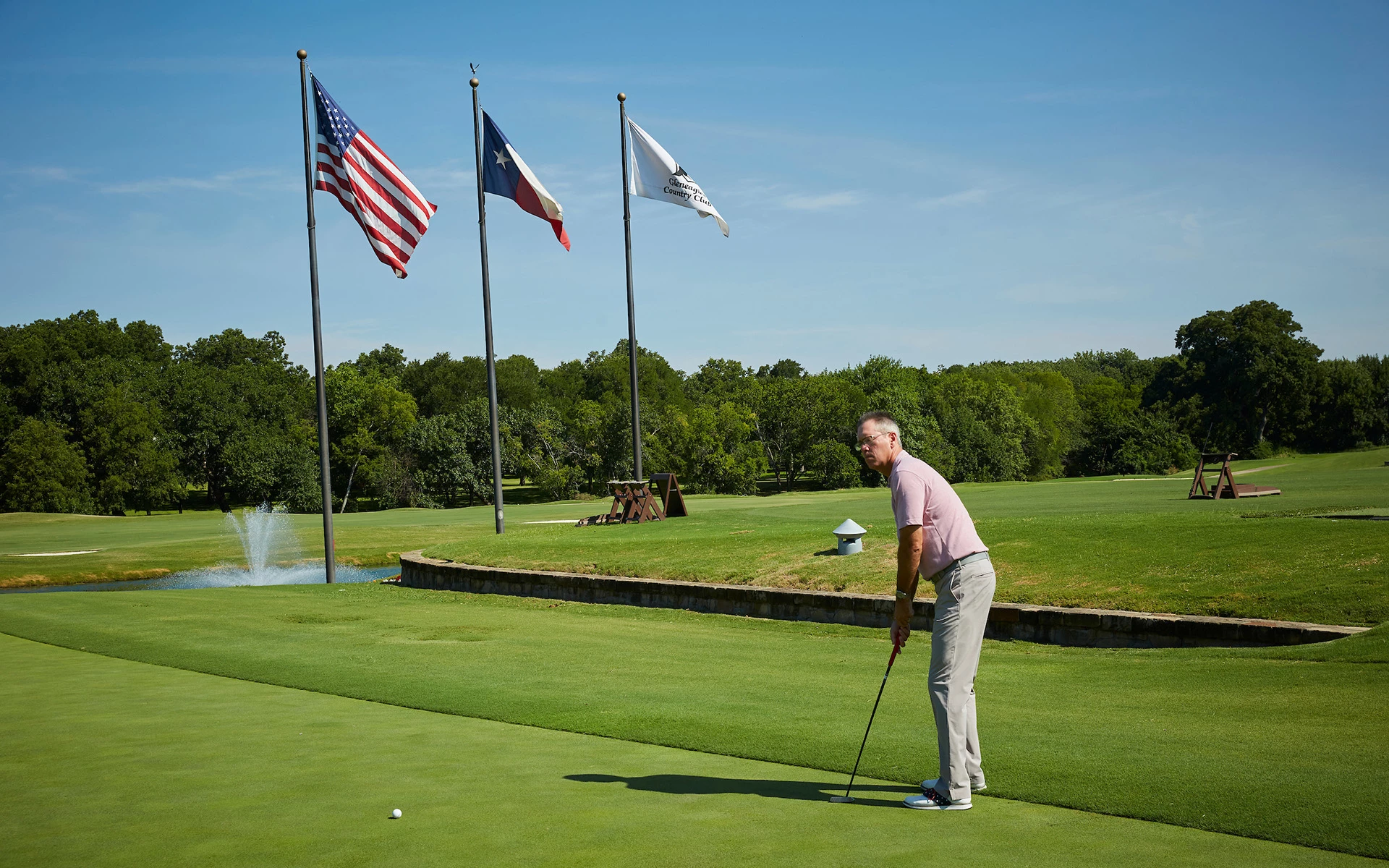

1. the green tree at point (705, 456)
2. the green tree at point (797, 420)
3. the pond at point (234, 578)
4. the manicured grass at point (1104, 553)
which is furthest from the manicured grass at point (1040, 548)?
the green tree at point (797, 420)

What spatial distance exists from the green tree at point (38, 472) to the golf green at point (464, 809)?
2609 inches

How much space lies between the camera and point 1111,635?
12.8 meters

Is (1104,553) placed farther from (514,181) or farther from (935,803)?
(514,181)

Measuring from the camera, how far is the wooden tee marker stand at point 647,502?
27.3 meters

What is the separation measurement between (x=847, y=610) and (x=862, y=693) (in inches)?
260

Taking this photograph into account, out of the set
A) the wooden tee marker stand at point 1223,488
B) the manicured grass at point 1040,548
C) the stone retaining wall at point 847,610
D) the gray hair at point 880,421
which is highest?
the gray hair at point 880,421

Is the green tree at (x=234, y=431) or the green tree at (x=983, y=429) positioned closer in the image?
the green tree at (x=234, y=431)

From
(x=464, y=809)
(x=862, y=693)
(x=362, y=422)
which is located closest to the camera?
→ (x=464, y=809)

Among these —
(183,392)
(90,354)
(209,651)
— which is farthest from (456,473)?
(209,651)

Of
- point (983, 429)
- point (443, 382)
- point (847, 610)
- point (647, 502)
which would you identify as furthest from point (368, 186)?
point (443, 382)

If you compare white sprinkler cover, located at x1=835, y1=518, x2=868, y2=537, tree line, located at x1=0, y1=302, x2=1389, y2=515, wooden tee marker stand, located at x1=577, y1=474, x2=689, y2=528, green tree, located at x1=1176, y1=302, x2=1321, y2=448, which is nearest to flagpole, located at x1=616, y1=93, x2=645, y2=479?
wooden tee marker stand, located at x1=577, y1=474, x2=689, y2=528

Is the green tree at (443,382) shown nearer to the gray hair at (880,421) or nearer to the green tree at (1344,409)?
the green tree at (1344,409)

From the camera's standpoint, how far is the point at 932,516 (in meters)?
5.50

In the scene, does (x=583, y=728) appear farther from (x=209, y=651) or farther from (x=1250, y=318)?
(x=1250, y=318)
